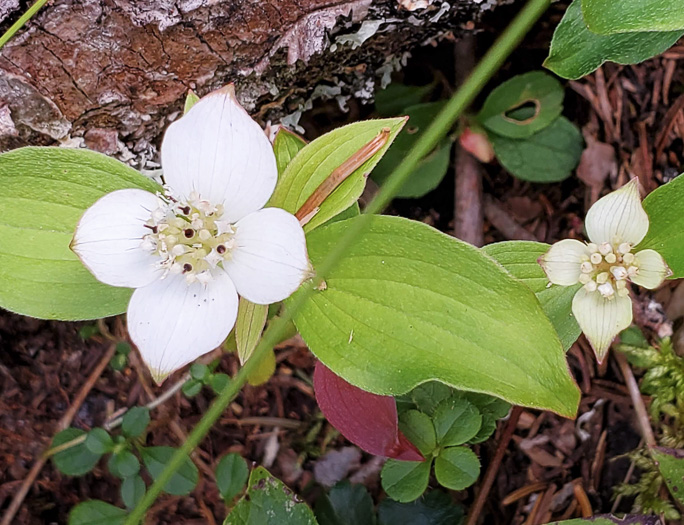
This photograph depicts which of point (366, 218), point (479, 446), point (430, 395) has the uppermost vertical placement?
point (366, 218)

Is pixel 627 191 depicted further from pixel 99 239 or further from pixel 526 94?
pixel 99 239

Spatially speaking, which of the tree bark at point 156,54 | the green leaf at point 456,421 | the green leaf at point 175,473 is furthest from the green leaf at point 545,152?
the green leaf at point 175,473

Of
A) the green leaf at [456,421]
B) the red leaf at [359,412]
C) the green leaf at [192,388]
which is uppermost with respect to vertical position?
the red leaf at [359,412]

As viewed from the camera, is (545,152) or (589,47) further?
(545,152)

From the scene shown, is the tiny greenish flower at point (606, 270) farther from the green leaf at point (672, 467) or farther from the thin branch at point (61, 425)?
the thin branch at point (61, 425)

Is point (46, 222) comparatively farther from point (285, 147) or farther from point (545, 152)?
point (545, 152)

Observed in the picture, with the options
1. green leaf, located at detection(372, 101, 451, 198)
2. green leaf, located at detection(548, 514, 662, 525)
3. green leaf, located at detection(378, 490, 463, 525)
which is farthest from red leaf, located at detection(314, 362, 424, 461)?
green leaf, located at detection(372, 101, 451, 198)

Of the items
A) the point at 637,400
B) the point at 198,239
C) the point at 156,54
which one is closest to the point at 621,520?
the point at 637,400

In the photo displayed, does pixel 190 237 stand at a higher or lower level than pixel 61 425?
higher
